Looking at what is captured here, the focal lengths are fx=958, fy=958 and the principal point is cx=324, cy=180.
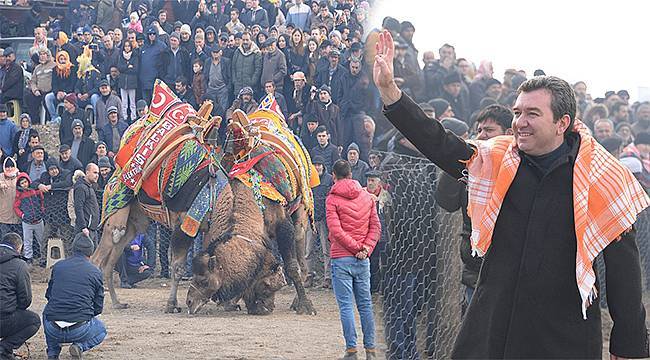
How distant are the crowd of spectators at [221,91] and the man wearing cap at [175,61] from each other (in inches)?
0.8

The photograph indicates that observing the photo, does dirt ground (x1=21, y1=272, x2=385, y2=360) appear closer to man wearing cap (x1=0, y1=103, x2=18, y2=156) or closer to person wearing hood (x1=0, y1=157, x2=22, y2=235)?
person wearing hood (x1=0, y1=157, x2=22, y2=235)

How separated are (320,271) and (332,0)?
5684mm

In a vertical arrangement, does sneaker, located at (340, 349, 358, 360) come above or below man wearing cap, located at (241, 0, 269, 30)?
below

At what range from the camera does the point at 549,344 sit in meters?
3.40

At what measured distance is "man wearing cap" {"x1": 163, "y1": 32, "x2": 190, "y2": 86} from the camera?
16.1 metres

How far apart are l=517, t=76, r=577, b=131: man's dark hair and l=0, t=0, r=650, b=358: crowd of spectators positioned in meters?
6.42

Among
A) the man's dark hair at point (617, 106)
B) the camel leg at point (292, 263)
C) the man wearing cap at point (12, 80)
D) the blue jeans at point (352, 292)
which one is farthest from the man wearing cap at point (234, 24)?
the blue jeans at point (352, 292)

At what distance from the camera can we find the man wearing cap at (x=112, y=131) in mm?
15523

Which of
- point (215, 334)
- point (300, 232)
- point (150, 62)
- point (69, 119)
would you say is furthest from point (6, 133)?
point (215, 334)

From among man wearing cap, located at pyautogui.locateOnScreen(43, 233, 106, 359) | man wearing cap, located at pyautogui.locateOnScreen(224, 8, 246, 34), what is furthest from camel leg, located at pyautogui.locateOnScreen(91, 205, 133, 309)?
man wearing cap, located at pyautogui.locateOnScreen(224, 8, 246, 34)

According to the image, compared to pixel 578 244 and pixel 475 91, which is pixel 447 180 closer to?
pixel 578 244

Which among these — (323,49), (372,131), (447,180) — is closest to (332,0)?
(323,49)

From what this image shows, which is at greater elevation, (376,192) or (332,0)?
(332,0)

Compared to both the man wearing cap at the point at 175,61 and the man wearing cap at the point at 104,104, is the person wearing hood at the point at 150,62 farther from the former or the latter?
the man wearing cap at the point at 104,104
